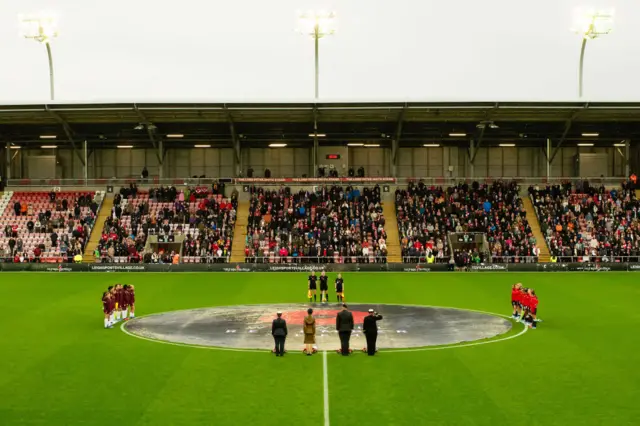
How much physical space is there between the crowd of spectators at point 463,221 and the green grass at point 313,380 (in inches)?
930

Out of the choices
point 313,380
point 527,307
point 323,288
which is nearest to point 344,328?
point 313,380

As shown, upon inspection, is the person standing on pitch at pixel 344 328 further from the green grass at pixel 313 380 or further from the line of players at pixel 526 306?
the line of players at pixel 526 306

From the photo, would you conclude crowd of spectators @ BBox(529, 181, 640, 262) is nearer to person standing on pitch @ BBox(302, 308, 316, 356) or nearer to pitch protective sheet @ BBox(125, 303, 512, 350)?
pitch protective sheet @ BBox(125, 303, 512, 350)

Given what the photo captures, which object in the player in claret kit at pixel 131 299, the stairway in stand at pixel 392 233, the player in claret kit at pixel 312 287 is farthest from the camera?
the stairway in stand at pixel 392 233

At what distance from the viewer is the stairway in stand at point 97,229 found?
188 ft

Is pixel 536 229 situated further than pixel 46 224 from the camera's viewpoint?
No

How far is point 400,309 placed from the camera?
104ft

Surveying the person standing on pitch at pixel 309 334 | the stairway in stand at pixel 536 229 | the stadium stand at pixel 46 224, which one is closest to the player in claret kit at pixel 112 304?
the person standing on pitch at pixel 309 334

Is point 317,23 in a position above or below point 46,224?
above

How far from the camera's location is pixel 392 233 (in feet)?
197

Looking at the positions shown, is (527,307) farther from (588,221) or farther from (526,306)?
(588,221)

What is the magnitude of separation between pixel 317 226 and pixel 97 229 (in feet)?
56.9

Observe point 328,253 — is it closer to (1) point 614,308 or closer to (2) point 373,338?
(1) point 614,308

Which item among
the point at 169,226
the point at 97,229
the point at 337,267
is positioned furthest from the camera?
the point at 97,229
